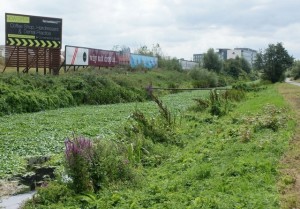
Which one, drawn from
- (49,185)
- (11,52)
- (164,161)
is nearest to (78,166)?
(49,185)

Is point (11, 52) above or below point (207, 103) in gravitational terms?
above

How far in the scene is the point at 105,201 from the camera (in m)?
7.89

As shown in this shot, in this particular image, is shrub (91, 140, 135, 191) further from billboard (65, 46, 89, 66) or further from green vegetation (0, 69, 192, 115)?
billboard (65, 46, 89, 66)

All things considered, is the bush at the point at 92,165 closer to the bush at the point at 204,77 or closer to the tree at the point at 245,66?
the bush at the point at 204,77

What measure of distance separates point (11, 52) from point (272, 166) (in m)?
23.5

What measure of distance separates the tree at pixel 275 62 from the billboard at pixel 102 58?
2384 centimetres

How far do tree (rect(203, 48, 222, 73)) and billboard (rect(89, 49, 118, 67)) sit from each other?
115 feet

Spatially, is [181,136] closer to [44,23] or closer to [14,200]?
[14,200]

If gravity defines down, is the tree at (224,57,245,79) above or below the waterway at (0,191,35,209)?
above

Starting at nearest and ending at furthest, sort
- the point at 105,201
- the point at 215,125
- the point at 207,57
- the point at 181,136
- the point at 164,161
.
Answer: the point at 105,201 < the point at 164,161 < the point at 181,136 < the point at 215,125 < the point at 207,57

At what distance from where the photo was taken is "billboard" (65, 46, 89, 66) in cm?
3266

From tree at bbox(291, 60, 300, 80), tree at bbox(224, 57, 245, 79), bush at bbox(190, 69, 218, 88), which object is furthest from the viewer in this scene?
tree at bbox(224, 57, 245, 79)

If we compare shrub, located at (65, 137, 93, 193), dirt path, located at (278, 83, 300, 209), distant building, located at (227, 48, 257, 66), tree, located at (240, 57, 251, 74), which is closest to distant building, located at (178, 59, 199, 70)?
tree, located at (240, 57, 251, 74)

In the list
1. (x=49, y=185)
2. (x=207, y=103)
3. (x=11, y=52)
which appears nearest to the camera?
(x=49, y=185)
